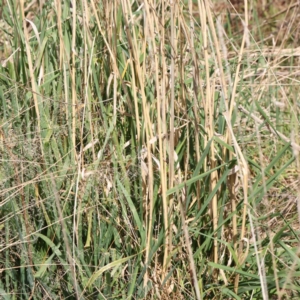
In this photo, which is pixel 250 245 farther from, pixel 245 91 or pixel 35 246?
pixel 245 91

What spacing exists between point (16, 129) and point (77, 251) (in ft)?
1.12

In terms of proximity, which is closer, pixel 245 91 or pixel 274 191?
pixel 274 191

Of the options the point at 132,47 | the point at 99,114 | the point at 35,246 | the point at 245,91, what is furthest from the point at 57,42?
the point at 245,91

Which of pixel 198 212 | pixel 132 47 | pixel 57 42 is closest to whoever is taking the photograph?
pixel 132 47

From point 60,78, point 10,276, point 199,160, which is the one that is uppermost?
point 60,78

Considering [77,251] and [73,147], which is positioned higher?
[73,147]

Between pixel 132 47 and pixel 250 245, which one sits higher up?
pixel 132 47

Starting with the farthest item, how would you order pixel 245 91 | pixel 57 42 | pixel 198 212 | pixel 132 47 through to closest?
pixel 245 91
pixel 57 42
pixel 198 212
pixel 132 47

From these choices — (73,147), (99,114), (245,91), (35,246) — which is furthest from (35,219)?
(245,91)

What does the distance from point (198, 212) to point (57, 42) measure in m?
0.62

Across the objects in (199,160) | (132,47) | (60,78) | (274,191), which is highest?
(132,47)

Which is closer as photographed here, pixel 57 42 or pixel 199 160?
pixel 199 160

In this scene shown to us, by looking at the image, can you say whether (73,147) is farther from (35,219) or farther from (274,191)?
(274,191)

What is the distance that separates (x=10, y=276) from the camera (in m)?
1.47
